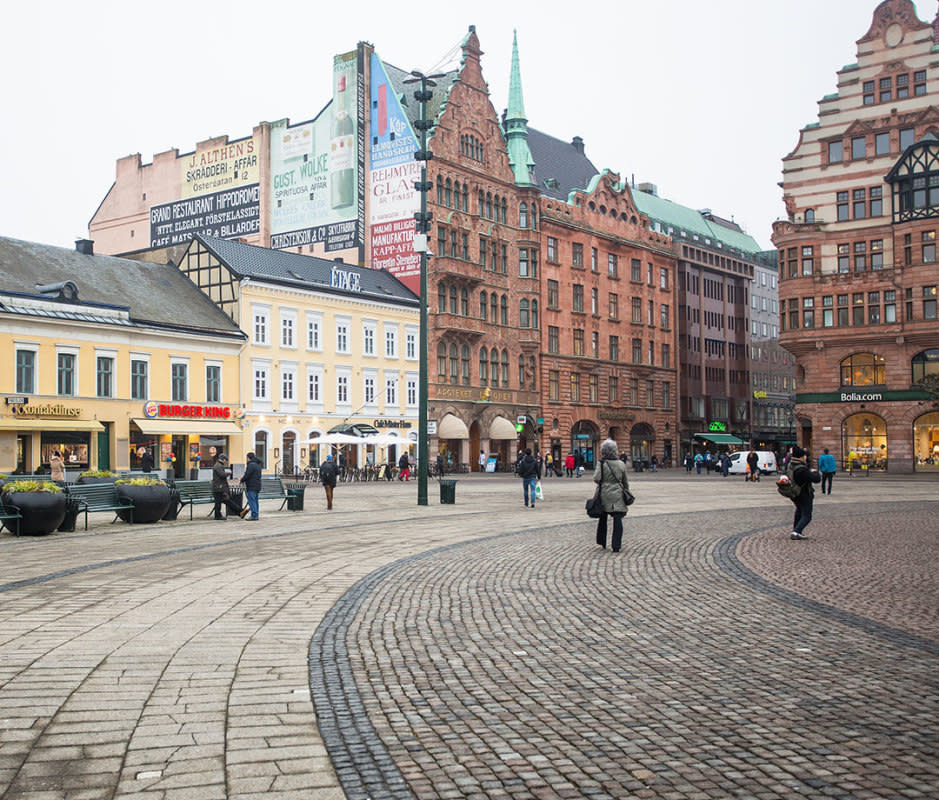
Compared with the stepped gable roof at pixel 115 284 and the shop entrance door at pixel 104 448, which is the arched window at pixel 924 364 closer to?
the stepped gable roof at pixel 115 284

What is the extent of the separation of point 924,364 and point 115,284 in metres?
46.9

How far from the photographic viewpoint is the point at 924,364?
6222 centimetres

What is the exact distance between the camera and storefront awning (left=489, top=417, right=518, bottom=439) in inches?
2655

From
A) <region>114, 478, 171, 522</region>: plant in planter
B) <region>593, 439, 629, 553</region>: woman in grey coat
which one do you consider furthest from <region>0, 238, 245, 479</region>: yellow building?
<region>593, 439, 629, 553</region>: woman in grey coat

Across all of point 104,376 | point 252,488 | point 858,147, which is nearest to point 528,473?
point 252,488

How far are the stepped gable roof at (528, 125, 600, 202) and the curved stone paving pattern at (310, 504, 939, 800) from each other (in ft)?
220

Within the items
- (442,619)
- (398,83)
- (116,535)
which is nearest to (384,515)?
(116,535)

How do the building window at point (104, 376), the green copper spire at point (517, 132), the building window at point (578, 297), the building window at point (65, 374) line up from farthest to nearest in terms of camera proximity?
1. the building window at point (578, 297)
2. the green copper spire at point (517, 132)
3. the building window at point (104, 376)
4. the building window at point (65, 374)

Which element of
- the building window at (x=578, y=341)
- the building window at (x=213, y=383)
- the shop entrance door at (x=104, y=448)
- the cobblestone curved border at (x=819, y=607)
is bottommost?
the cobblestone curved border at (x=819, y=607)

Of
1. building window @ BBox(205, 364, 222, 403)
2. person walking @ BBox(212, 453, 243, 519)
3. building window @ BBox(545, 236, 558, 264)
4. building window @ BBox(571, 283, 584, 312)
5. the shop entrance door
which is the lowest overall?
person walking @ BBox(212, 453, 243, 519)

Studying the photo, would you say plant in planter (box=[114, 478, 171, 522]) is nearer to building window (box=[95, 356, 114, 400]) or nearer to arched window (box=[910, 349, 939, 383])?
building window (box=[95, 356, 114, 400])

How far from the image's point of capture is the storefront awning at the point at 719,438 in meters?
90.1

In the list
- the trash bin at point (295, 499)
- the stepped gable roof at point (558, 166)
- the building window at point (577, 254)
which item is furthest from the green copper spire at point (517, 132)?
the trash bin at point (295, 499)

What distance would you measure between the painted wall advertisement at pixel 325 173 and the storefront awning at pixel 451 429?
481 inches
